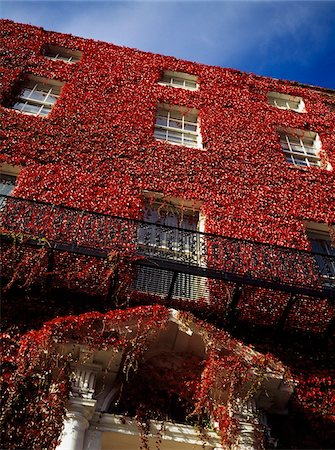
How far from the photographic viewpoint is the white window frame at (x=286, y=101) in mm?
18562

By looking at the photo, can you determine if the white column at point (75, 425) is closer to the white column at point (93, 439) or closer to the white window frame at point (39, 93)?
the white column at point (93, 439)

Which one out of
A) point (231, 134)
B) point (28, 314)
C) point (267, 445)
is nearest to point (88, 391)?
point (28, 314)

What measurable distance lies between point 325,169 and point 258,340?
26.0 feet

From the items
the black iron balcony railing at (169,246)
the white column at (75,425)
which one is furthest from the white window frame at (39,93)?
the white column at (75,425)

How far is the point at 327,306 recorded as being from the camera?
9.07m

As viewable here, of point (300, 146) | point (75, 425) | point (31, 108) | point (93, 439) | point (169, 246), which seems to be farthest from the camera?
point (300, 146)

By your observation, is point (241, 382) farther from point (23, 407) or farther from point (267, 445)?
point (23, 407)

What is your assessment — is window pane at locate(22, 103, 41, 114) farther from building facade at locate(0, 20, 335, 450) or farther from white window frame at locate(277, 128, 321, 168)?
white window frame at locate(277, 128, 321, 168)

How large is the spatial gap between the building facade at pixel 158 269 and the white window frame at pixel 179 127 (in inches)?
2.5

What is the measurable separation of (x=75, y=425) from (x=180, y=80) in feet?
49.0

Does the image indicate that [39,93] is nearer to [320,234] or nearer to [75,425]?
[320,234]

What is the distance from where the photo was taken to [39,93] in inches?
610

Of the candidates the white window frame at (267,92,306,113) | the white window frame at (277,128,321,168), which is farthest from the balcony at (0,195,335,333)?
the white window frame at (267,92,306,113)

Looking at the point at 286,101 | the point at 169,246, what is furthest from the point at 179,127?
the point at 169,246
